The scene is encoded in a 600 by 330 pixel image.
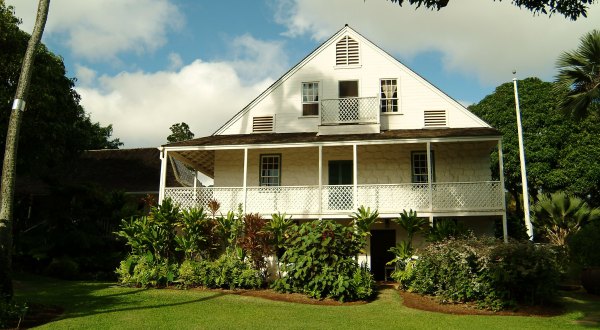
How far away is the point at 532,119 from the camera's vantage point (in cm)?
3189

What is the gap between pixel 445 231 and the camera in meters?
15.8

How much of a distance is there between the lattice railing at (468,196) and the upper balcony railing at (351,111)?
3758mm

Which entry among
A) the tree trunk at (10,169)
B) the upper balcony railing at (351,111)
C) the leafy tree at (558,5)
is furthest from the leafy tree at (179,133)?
the leafy tree at (558,5)

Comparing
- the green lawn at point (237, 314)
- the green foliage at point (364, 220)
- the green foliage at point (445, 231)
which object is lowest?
the green lawn at point (237, 314)

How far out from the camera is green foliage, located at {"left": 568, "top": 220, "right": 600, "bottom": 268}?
1588 cm

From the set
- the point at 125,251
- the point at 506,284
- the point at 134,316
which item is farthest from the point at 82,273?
the point at 506,284

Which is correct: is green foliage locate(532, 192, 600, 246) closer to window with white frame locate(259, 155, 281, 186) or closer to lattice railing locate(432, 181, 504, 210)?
lattice railing locate(432, 181, 504, 210)

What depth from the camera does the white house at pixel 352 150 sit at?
1716 centimetres

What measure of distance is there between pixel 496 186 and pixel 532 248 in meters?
4.25

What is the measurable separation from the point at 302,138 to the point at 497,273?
8619 mm

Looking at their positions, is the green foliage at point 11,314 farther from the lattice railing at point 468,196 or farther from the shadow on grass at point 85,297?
the lattice railing at point 468,196

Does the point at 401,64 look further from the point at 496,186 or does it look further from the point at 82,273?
the point at 82,273

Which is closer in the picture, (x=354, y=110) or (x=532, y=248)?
(x=532, y=248)

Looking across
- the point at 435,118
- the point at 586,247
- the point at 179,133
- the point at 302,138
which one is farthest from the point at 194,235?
the point at 179,133
